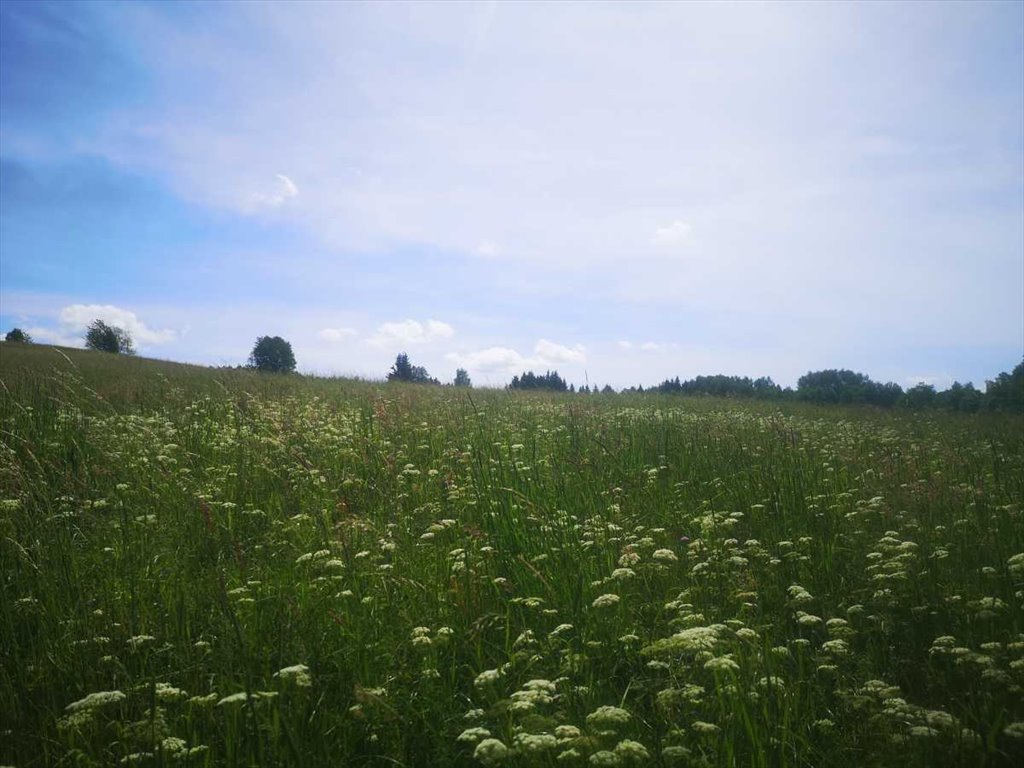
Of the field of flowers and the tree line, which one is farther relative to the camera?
the tree line

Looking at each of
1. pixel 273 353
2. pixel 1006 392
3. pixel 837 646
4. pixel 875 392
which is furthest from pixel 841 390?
pixel 273 353

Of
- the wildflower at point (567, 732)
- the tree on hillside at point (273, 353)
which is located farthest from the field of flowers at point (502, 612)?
the tree on hillside at point (273, 353)

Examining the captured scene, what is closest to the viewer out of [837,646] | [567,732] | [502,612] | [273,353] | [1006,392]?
[567,732]

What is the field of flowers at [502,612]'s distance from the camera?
7.73 ft

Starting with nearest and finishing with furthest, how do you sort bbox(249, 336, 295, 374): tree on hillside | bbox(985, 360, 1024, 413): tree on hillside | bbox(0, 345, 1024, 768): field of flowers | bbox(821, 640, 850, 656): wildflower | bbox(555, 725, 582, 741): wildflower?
1. bbox(555, 725, 582, 741): wildflower
2. bbox(0, 345, 1024, 768): field of flowers
3. bbox(821, 640, 850, 656): wildflower
4. bbox(985, 360, 1024, 413): tree on hillside
5. bbox(249, 336, 295, 374): tree on hillside

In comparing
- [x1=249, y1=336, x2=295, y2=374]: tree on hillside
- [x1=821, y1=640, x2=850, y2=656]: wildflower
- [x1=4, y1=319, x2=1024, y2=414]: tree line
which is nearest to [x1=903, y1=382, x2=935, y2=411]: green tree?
[x1=4, y1=319, x2=1024, y2=414]: tree line

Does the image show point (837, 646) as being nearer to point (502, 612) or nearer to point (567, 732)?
point (567, 732)

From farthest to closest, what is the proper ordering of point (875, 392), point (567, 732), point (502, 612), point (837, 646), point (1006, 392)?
1. point (875, 392)
2. point (1006, 392)
3. point (502, 612)
4. point (837, 646)
5. point (567, 732)

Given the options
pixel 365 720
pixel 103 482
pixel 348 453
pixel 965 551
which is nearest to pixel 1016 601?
pixel 965 551

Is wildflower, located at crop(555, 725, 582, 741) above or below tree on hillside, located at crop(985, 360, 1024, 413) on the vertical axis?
below

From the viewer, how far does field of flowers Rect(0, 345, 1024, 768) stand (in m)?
2.36

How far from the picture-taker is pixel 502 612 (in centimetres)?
352

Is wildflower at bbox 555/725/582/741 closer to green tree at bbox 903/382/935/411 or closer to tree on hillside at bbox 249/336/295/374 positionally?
green tree at bbox 903/382/935/411

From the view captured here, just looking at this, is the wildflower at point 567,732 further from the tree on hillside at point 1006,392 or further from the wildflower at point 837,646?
the tree on hillside at point 1006,392
